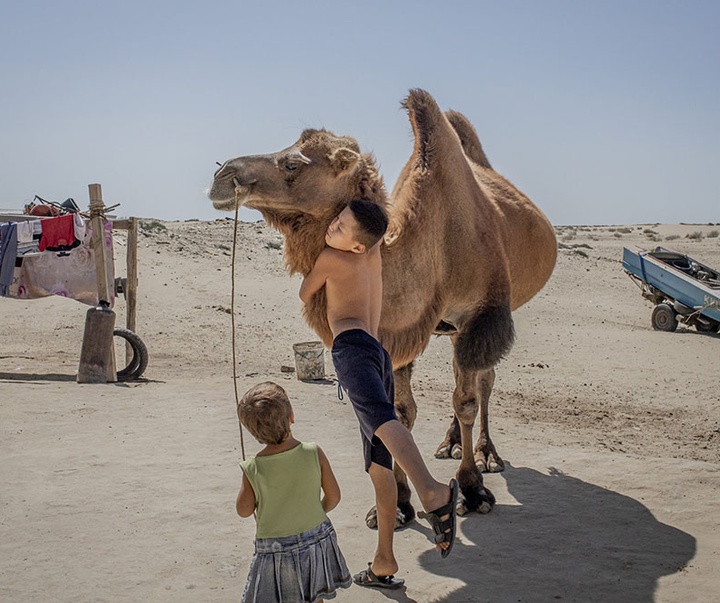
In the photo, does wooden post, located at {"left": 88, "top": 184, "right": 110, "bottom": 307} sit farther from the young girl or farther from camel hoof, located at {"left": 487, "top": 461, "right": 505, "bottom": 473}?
the young girl

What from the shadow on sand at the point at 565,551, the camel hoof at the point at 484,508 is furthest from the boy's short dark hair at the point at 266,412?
the camel hoof at the point at 484,508

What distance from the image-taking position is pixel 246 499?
10.5 ft

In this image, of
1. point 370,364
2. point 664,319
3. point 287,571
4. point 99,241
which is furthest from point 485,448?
point 664,319

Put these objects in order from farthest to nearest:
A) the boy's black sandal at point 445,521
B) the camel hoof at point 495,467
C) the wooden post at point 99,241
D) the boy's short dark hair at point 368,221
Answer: the wooden post at point 99,241
the camel hoof at point 495,467
the boy's short dark hair at point 368,221
the boy's black sandal at point 445,521

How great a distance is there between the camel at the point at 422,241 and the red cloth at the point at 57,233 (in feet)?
16.7

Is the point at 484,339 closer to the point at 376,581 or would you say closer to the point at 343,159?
the point at 343,159

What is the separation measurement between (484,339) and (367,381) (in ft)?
4.81

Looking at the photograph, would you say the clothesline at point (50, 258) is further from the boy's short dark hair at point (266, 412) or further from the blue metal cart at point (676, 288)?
the blue metal cart at point (676, 288)

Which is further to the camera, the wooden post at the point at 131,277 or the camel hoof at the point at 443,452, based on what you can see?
the wooden post at the point at 131,277

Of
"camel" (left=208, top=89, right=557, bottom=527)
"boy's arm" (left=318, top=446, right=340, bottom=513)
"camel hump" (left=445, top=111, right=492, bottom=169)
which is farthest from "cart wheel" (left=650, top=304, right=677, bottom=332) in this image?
"boy's arm" (left=318, top=446, right=340, bottom=513)

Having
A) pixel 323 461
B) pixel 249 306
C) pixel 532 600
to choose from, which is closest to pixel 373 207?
pixel 323 461

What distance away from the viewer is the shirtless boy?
11.8 feet

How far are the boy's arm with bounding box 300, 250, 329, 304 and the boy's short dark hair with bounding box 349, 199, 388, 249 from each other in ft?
0.63

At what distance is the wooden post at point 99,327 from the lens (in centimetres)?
863
